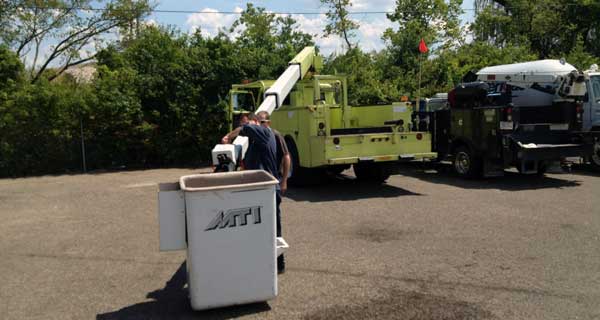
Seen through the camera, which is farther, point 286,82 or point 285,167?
point 286,82

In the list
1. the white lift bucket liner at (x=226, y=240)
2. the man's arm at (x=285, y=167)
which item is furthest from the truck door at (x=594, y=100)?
the white lift bucket liner at (x=226, y=240)

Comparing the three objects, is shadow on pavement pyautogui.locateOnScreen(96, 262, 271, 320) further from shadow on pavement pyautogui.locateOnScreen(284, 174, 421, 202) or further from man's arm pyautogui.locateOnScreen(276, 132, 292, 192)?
shadow on pavement pyautogui.locateOnScreen(284, 174, 421, 202)

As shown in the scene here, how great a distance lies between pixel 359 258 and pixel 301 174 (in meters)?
5.32

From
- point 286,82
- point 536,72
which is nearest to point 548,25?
point 536,72

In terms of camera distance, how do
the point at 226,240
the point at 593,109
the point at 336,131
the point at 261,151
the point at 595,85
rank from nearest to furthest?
1. the point at 226,240
2. the point at 261,151
3. the point at 336,131
4. the point at 593,109
5. the point at 595,85

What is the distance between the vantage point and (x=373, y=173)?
12.2 meters

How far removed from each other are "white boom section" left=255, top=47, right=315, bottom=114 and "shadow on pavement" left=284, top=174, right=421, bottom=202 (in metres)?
2.22

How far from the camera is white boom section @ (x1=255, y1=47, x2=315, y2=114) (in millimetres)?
8219

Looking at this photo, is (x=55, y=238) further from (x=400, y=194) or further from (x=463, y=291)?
(x=400, y=194)

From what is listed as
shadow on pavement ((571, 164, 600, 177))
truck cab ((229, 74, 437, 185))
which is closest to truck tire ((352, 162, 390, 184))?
truck cab ((229, 74, 437, 185))

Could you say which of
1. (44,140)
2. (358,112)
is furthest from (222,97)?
(358,112)

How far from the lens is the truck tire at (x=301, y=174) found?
11.1 metres

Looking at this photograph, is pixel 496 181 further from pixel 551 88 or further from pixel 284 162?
pixel 284 162

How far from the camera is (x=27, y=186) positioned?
13.4m
